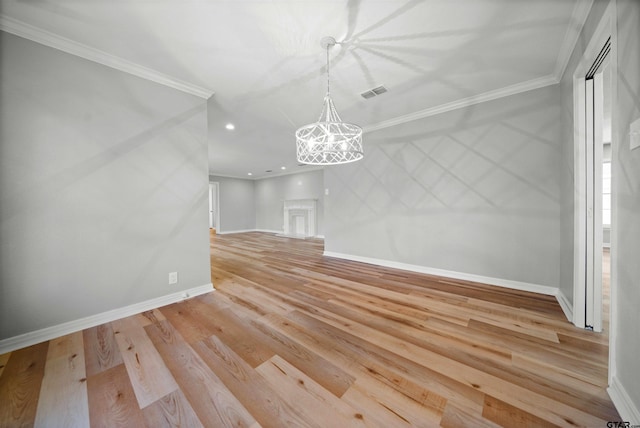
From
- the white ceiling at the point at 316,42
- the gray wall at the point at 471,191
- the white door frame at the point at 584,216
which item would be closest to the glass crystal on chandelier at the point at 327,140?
the white ceiling at the point at 316,42

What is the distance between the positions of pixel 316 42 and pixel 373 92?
3.53 feet

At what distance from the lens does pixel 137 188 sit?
207 cm

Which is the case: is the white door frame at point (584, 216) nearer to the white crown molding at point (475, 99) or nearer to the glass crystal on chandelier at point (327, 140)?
the white crown molding at point (475, 99)

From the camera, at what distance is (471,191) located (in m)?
2.82

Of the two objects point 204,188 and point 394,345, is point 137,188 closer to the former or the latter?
point 204,188

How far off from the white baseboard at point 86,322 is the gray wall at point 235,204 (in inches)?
237

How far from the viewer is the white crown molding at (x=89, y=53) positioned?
1.57 meters

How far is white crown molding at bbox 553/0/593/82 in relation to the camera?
1475 millimetres

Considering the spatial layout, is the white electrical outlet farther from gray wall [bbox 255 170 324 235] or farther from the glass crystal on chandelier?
gray wall [bbox 255 170 324 235]

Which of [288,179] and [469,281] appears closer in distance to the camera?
[469,281]

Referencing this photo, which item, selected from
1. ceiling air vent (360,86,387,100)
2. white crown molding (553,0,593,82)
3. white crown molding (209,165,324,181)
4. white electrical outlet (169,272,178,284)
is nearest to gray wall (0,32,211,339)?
white electrical outlet (169,272,178,284)

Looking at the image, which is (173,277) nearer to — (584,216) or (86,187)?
(86,187)

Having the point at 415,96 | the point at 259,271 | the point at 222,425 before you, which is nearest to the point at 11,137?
the point at 222,425

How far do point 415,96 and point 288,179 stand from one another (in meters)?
5.64
